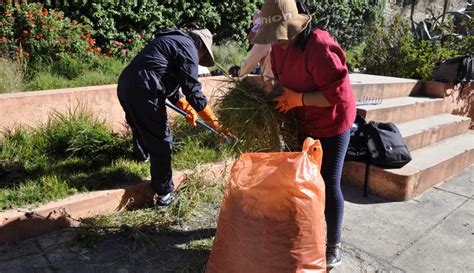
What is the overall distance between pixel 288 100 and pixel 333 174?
0.55m

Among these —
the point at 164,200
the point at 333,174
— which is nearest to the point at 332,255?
the point at 333,174

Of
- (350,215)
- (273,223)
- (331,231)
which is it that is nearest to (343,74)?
(273,223)

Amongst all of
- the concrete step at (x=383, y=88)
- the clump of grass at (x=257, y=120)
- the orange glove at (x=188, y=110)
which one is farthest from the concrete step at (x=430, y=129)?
the clump of grass at (x=257, y=120)

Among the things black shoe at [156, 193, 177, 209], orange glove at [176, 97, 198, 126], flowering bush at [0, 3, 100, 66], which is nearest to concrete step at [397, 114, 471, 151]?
orange glove at [176, 97, 198, 126]

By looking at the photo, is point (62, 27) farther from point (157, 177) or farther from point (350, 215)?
point (350, 215)

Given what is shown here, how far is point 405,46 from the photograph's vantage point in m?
7.19

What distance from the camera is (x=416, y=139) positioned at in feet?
15.5

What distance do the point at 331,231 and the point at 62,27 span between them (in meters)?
4.51

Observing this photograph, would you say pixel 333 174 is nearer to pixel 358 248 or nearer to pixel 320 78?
pixel 320 78

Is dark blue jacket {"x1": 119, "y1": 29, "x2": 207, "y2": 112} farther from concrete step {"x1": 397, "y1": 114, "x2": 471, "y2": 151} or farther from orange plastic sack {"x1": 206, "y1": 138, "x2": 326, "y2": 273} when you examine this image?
concrete step {"x1": 397, "y1": 114, "x2": 471, "y2": 151}

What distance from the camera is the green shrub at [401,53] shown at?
7039 mm

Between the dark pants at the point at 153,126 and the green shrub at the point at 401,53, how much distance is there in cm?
530

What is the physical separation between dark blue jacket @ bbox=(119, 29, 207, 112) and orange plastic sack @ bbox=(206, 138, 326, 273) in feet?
3.74

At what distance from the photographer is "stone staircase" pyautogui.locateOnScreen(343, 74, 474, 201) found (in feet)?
12.7
